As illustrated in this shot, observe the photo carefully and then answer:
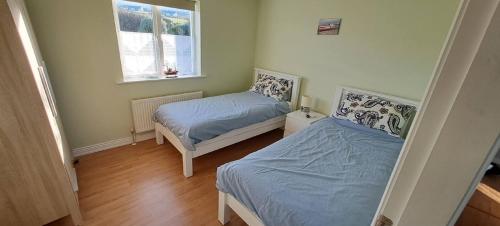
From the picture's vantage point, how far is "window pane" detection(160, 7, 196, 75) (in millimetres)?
2844

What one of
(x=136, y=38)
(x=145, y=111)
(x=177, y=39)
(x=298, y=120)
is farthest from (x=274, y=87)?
(x=136, y=38)

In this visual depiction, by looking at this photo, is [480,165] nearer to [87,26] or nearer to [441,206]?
[441,206]

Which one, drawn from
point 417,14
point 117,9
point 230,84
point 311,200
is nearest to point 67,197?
point 311,200

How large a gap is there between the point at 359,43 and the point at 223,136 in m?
1.98

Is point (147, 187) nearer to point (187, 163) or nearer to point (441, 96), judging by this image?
point (187, 163)

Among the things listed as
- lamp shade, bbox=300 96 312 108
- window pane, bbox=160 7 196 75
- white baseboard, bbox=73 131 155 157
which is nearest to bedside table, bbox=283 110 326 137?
lamp shade, bbox=300 96 312 108

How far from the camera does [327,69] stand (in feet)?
9.28

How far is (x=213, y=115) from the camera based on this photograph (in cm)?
240

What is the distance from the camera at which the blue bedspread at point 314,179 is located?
1.15 meters

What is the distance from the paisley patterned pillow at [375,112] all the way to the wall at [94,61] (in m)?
2.10

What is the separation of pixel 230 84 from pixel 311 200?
9.18 ft

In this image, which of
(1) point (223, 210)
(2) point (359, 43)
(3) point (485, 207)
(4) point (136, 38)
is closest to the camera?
(3) point (485, 207)

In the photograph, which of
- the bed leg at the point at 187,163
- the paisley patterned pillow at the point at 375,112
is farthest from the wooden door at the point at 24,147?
the paisley patterned pillow at the point at 375,112

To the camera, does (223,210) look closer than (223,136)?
Yes
